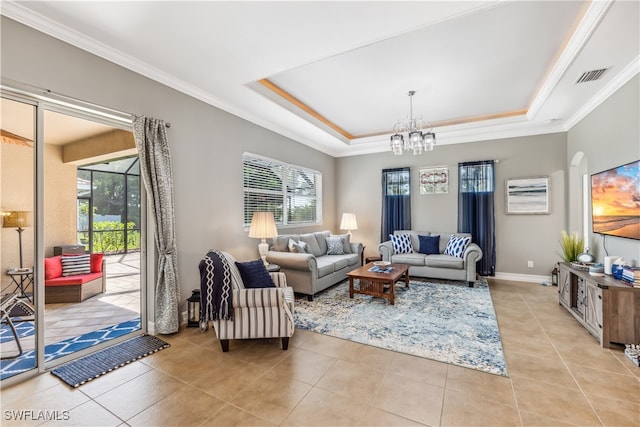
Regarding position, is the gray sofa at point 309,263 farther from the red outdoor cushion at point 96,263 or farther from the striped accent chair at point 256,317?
the red outdoor cushion at point 96,263

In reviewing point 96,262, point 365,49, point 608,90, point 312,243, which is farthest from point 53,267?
point 608,90

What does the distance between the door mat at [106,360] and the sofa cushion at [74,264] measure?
4.24 ft

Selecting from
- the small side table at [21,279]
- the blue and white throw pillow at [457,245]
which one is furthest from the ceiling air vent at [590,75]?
the small side table at [21,279]

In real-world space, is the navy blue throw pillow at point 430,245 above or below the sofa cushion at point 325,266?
above

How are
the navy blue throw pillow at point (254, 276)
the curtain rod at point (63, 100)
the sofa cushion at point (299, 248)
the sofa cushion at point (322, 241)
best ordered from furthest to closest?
the sofa cushion at point (322, 241) < the sofa cushion at point (299, 248) < the navy blue throw pillow at point (254, 276) < the curtain rod at point (63, 100)

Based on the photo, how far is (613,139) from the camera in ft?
11.1

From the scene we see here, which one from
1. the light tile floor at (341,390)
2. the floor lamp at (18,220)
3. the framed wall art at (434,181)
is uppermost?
the framed wall art at (434,181)

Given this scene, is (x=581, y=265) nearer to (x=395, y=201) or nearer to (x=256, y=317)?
(x=395, y=201)

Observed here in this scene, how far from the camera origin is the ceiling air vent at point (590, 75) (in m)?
3.06

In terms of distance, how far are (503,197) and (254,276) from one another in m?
4.97

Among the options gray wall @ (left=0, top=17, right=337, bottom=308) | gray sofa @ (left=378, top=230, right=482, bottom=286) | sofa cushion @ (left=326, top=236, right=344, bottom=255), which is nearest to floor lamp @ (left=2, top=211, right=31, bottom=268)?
gray wall @ (left=0, top=17, right=337, bottom=308)

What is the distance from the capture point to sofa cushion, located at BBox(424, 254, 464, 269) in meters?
4.85

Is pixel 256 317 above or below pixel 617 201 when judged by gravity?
below

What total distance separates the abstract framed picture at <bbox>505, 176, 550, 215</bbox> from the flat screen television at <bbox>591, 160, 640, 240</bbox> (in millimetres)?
1276
